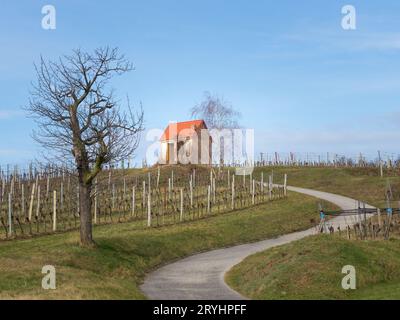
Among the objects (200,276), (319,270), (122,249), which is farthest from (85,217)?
(319,270)

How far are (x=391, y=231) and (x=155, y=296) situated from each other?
18.5 m

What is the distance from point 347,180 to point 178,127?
28149 mm

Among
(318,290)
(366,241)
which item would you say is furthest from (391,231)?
(318,290)

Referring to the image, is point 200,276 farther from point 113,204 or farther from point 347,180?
point 347,180

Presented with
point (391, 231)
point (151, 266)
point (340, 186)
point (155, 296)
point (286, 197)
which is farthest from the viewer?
point (340, 186)

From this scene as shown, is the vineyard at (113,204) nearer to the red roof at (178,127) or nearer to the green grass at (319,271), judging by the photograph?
the green grass at (319,271)

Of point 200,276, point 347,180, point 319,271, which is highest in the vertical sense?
point 347,180

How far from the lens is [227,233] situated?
129 ft

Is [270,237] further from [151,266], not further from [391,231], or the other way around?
[151,266]

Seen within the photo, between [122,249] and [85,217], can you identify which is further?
[122,249]

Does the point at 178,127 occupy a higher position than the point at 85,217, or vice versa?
the point at 178,127

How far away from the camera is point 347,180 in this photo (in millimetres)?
65000

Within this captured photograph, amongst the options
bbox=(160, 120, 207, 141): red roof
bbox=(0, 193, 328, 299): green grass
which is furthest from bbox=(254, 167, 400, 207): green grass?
bbox=(160, 120, 207, 141): red roof

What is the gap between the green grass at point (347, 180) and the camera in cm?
5578
